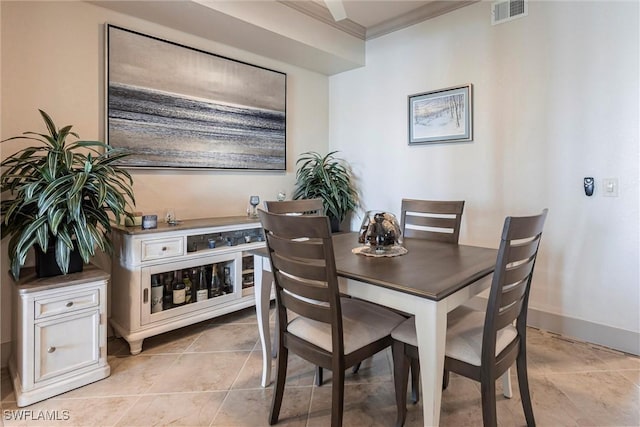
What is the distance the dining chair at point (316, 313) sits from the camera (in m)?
1.37

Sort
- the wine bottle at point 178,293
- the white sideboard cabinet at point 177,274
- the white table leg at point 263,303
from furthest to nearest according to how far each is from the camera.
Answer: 1. the wine bottle at point 178,293
2. the white sideboard cabinet at point 177,274
3. the white table leg at point 263,303

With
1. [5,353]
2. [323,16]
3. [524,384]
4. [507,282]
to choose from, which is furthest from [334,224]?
[5,353]

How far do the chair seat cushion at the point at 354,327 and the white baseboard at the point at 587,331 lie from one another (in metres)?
1.70

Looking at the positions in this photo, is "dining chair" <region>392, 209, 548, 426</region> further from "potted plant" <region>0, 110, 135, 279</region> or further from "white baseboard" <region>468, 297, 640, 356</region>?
"potted plant" <region>0, 110, 135, 279</region>

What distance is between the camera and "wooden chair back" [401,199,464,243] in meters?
2.21

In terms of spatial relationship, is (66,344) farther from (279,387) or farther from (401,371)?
(401,371)

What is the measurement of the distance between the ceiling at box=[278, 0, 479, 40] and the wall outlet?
5.83 ft

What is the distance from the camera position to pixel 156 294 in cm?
244

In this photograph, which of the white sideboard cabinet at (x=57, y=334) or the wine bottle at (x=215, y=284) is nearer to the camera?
the white sideboard cabinet at (x=57, y=334)

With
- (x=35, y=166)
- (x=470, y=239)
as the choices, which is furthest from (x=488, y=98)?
(x=35, y=166)

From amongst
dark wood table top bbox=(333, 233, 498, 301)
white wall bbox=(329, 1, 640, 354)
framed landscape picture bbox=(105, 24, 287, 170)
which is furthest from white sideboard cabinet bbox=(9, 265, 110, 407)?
white wall bbox=(329, 1, 640, 354)

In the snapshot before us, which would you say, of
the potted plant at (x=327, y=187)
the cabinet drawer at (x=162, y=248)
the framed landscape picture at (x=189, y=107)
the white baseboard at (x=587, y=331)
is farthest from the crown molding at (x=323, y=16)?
the white baseboard at (x=587, y=331)

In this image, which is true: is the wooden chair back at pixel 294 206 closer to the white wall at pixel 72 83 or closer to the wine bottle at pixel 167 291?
the wine bottle at pixel 167 291

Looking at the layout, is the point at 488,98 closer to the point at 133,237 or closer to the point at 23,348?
the point at 133,237
